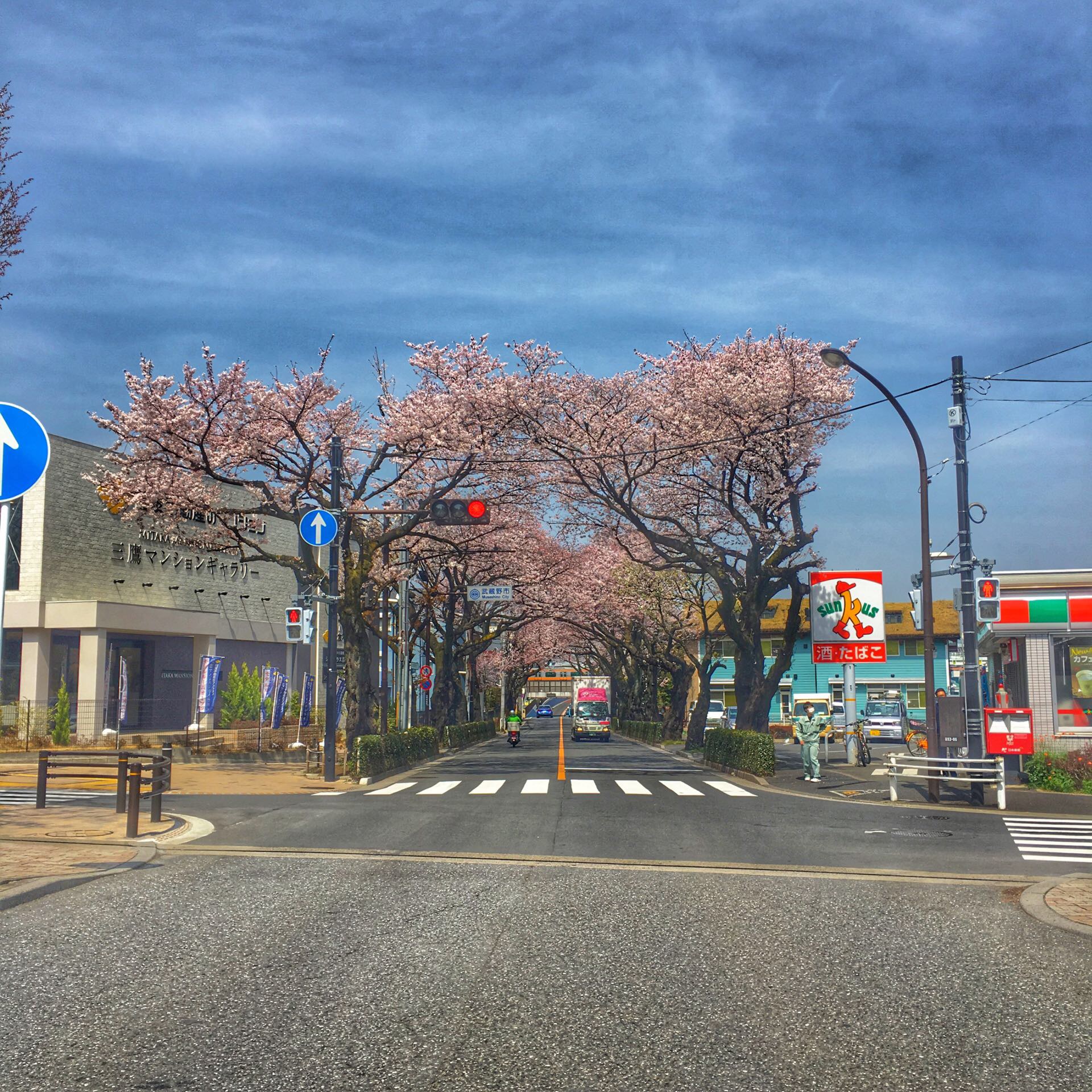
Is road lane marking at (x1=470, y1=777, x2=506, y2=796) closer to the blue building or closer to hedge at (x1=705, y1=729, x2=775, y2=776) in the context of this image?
hedge at (x1=705, y1=729, x2=775, y2=776)

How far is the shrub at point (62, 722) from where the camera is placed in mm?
34312

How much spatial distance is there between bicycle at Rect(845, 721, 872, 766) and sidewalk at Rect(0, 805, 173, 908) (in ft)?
69.7

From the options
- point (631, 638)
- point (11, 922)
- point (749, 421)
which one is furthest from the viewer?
point (631, 638)

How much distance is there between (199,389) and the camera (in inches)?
1064

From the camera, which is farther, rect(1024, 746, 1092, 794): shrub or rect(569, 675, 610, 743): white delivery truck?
rect(569, 675, 610, 743): white delivery truck

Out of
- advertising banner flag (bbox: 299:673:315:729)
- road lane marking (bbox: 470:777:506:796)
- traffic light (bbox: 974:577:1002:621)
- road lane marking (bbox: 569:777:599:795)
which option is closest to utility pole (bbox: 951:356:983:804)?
traffic light (bbox: 974:577:1002:621)

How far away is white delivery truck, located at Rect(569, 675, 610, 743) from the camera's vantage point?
65812mm

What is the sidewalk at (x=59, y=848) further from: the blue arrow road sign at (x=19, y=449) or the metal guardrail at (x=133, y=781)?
the blue arrow road sign at (x=19, y=449)

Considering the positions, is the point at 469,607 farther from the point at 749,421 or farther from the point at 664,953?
the point at 664,953

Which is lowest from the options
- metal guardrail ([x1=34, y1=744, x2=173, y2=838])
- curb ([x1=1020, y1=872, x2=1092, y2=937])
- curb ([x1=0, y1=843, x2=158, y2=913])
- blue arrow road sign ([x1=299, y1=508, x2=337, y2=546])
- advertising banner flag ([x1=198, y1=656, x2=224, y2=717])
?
curb ([x1=1020, y1=872, x2=1092, y2=937])

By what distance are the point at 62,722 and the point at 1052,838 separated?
2992 cm

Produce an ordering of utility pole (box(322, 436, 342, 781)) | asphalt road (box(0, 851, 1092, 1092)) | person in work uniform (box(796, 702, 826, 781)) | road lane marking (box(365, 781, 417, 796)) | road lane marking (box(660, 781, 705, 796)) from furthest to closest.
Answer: person in work uniform (box(796, 702, 826, 781)) < utility pole (box(322, 436, 342, 781)) < road lane marking (box(660, 781, 705, 796)) < road lane marking (box(365, 781, 417, 796)) < asphalt road (box(0, 851, 1092, 1092))

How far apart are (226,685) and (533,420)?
2655 centimetres

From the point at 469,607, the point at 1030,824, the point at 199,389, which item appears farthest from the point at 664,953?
the point at 469,607
